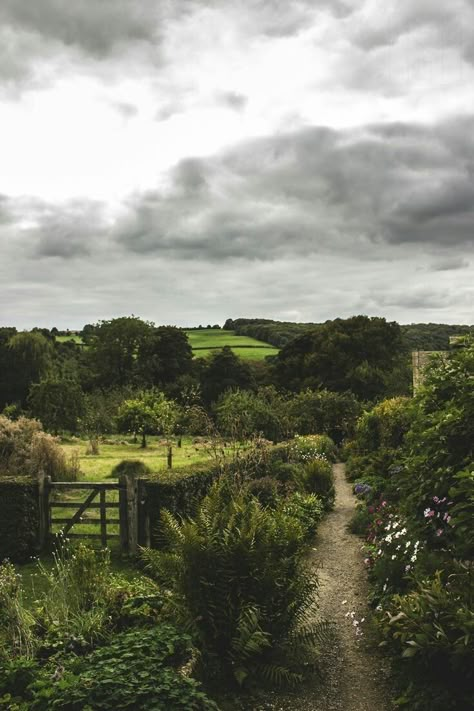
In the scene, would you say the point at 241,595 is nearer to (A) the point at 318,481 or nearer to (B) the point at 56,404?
(A) the point at 318,481

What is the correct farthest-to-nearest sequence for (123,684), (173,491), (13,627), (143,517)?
(143,517) < (173,491) < (13,627) < (123,684)

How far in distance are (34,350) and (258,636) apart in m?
47.3

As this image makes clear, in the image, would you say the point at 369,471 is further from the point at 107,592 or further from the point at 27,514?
the point at 107,592

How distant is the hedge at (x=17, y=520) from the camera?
1216cm

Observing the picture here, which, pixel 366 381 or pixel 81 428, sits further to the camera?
pixel 366 381

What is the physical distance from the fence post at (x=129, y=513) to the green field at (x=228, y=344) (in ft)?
171

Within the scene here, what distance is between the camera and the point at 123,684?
484 centimetres

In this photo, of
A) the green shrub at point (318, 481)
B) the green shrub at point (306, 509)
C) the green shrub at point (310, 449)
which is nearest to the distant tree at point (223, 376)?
the green shrub at point (310, 449)

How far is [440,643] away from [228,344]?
70795mm

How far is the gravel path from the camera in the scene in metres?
5.75

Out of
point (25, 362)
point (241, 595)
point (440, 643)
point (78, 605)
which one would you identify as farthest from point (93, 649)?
point (25, 362)

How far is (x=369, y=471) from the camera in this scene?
722 inches

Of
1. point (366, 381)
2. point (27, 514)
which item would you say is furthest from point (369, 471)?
point (366, 381)

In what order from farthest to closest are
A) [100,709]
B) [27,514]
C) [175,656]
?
[27,514] → [175,656] → [100,709]
